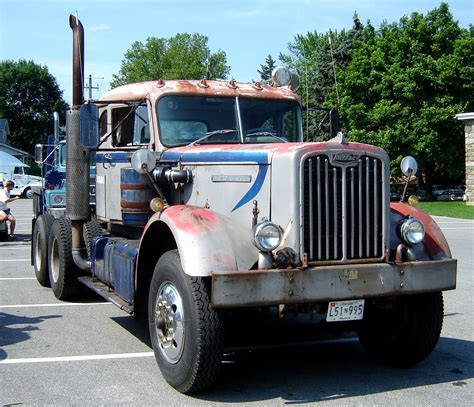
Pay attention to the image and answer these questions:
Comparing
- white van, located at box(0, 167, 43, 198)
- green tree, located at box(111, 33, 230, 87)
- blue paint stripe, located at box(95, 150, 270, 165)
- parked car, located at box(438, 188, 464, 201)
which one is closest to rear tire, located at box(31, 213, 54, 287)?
blue paint stripe, located at box(95, 150, 270, 165)

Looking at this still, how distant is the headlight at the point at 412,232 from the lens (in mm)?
5676

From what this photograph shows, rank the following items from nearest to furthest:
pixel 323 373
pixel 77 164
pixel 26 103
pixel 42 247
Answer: pixel 323 373, pixel 77 164, pixel 42 247, pixel 26 103

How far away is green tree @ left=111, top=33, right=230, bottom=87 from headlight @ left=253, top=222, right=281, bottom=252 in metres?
56.6

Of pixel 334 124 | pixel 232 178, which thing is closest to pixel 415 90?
pixel 334 124

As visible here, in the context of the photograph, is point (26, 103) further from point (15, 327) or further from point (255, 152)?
point (255, 152)

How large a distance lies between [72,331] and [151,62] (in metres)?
61.8

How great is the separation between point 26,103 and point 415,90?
46439 millimetres

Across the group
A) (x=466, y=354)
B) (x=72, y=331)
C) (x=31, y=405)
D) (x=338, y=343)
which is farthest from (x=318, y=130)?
(x=31, y=405)

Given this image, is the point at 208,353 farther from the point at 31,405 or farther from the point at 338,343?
the point at 338,343

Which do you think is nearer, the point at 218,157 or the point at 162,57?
the point at 218,157

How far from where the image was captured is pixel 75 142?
8.02m

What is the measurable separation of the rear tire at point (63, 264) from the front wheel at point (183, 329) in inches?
129

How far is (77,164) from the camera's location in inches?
316

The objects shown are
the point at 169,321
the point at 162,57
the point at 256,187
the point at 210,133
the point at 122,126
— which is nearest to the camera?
the point at 169,321
